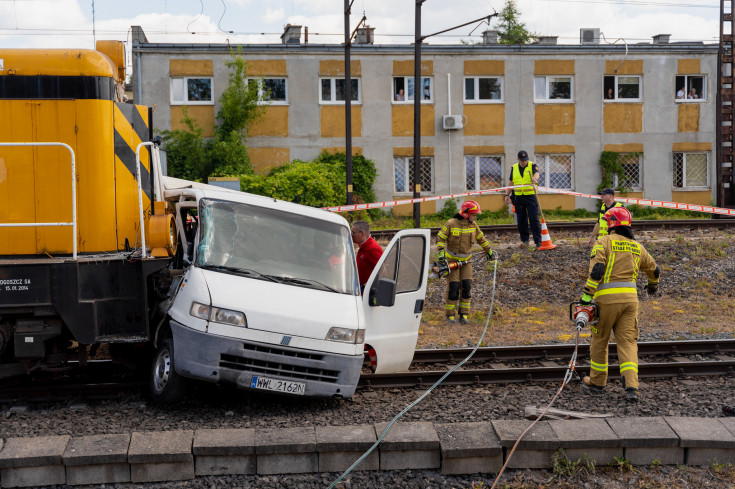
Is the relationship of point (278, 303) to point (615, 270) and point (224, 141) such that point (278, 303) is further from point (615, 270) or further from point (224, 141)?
point (224, 141)

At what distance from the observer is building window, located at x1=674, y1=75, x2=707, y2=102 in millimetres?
27953

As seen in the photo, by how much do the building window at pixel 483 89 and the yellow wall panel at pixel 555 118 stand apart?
1607 mm

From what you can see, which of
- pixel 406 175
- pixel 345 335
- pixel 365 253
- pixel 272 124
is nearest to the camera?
pixel 345 335

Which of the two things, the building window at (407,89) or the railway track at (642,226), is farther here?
the building window at (407,89)

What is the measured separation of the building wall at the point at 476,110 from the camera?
26.4 m

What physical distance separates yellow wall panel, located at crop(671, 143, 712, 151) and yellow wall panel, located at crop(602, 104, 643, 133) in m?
1.54

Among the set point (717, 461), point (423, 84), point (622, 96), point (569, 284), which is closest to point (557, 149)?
point (622, 96)

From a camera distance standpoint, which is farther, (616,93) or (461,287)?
(616,93)

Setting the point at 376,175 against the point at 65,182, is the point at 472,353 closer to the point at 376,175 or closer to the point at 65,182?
the point at 65,182

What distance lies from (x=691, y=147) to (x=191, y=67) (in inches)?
734

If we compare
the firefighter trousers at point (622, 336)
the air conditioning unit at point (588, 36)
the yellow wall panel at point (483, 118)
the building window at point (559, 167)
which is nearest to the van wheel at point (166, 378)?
the firefighter trousers at point (622, 336)

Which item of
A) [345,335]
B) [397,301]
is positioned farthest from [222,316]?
[397,301]

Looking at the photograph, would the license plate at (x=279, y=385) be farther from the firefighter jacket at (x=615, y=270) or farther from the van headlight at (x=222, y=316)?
the firefighter jacket at (x=615, y=270)

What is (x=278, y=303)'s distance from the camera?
6820mm
